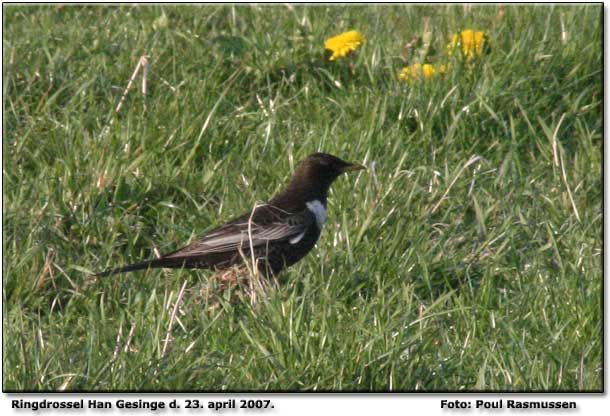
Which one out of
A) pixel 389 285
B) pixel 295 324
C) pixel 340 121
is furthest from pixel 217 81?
pixel 295 324

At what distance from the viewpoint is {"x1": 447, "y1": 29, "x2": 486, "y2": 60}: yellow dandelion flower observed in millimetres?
7445

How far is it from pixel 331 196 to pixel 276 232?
1.60 ft

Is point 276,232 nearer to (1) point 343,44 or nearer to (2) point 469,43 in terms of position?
(1) point 343,44

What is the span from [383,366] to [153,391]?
83 centimetres

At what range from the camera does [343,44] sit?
25.1ft

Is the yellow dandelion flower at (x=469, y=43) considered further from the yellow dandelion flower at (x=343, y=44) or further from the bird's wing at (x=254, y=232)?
the bird's wing at (x=254, y=232)

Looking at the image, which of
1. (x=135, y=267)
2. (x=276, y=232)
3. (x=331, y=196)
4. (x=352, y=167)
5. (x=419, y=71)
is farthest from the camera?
(x=419, y=71)

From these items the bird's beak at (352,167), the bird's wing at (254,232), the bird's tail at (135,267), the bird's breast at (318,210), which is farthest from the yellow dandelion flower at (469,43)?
the bird's tail at (135,267)

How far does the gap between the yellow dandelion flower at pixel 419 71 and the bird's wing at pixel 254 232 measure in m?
1.36

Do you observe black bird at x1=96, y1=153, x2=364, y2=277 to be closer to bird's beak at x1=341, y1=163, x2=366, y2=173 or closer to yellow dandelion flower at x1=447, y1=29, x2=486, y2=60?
bird's beak at x1=341, y1=163, x2=366, y2=173

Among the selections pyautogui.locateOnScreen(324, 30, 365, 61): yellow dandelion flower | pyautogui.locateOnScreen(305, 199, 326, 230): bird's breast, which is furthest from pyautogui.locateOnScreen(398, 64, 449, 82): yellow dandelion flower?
pyautogui.locateOnScreen(305, 199, 326, 230): bird's breast

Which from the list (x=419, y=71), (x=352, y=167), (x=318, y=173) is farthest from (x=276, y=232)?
(x=419, y=71)

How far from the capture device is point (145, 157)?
264 inches

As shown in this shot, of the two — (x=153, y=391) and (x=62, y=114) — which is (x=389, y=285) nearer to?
(x=153, y=391)
